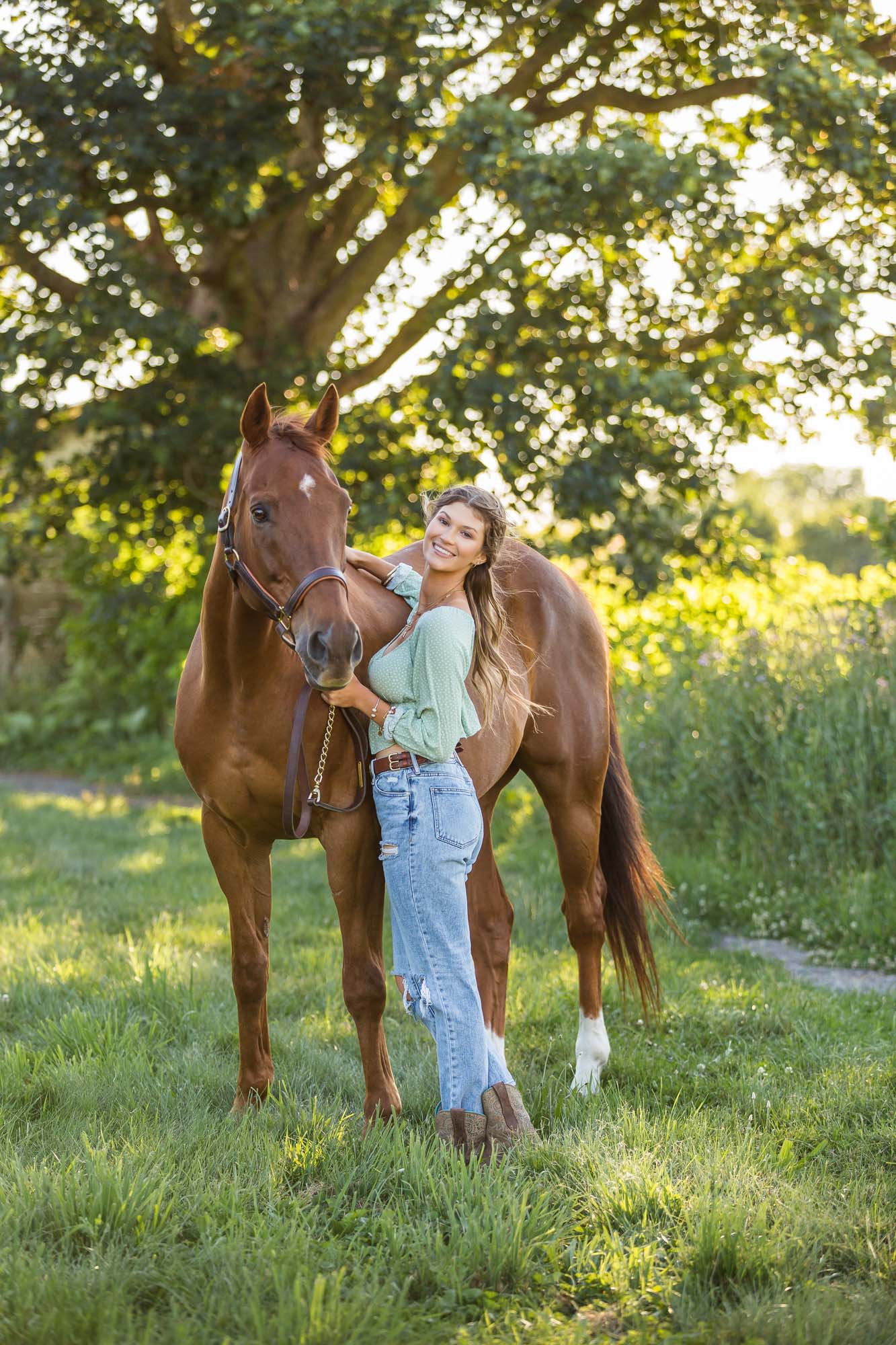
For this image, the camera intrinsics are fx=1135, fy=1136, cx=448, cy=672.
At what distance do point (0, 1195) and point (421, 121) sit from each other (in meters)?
8.30

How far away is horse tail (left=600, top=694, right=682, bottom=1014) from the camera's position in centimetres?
437

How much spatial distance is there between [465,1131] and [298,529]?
5.35ft

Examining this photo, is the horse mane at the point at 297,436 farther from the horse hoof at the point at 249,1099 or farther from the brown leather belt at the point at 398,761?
the horse hoof at the point at 249,1099

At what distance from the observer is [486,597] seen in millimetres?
3301

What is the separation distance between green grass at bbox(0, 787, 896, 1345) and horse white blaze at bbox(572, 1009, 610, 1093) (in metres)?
0.08

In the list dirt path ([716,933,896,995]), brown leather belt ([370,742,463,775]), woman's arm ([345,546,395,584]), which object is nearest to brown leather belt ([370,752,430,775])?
brown leather belt ([370,742,463,775])

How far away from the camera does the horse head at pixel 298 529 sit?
9.17ft

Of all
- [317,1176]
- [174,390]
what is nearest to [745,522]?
[174,390]

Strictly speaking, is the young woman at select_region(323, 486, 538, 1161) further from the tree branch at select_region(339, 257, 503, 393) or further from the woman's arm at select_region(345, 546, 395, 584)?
the tree branch at select_region(339, 257, 503, 393)

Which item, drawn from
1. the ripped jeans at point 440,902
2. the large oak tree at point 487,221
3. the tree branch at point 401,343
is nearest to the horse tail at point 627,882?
the ripped jeans at point 440,902

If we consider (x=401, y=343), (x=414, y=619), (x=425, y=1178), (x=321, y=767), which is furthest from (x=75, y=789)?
(x=425, y=1178)

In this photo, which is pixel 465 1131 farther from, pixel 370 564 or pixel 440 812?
pixel 370 564

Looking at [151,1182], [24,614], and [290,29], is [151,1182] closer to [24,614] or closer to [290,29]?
[290,29]

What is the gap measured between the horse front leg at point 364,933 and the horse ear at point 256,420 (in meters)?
1.10
